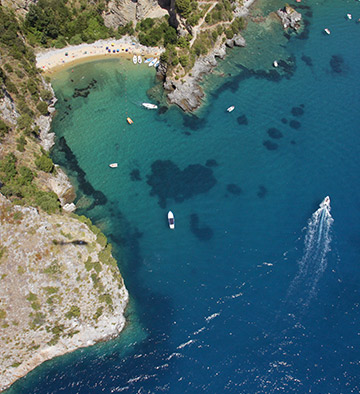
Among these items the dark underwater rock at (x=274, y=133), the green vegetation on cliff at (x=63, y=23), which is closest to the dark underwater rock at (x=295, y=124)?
the dark underwater rock at (x=274, y=133)

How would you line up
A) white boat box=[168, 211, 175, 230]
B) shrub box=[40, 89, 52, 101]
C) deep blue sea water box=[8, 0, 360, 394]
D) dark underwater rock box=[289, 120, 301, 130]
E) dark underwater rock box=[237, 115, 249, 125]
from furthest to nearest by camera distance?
shrub box=[40, 89, 52, 101]
dark underwater rock box=[237, 115, 249, 125]
dark underwater rock box=[289, 120, 301, 130]
white boat box=[168, 211, 175, 230]
deep blue sea water box=[8, 0, 360, 394]

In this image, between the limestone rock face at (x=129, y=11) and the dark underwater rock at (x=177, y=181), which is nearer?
the dark underwater rock at (x=177, y=181)

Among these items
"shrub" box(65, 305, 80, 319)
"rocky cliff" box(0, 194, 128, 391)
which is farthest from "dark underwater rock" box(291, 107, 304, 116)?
"shrub" box(65, 305, 80, 319)

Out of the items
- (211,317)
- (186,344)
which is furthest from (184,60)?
(186,344)

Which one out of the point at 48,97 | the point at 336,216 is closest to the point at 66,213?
the point at 48,97

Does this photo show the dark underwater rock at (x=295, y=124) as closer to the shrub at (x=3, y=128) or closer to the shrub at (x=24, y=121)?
the shrub at (x=24, y=121)

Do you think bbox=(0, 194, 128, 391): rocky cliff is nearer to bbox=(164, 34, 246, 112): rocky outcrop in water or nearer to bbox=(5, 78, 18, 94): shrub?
bbox=(5, 78, 18, 94): shrub
